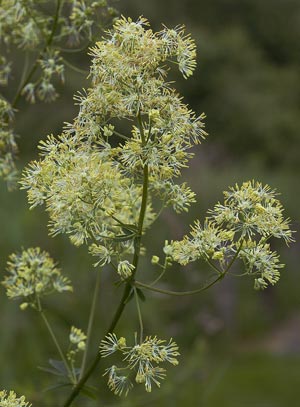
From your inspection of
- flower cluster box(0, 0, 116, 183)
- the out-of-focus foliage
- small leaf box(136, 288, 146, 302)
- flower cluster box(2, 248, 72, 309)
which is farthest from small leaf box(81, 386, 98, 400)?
the out-of-focus foliage

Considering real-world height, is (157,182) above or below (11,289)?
above

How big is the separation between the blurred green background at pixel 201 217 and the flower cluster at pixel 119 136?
0.59 m

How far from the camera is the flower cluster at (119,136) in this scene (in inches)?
86.7

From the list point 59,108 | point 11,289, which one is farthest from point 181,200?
point 59,108

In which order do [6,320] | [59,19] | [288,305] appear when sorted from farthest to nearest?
[288,305]
[6,320]
[59,19]

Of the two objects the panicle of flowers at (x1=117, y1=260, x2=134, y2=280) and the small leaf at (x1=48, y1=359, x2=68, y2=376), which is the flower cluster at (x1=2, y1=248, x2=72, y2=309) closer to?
the small leaf at (x1=48, y1=359, x2=68, y2=376)

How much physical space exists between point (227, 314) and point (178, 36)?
1194cm

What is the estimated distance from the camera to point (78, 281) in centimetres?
712

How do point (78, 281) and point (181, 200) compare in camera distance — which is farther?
point (78, 281)

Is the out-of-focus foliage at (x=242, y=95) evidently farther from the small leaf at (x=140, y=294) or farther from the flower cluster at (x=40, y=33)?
the small leaf at (x=140, y=294)

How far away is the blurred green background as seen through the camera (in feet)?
21.6

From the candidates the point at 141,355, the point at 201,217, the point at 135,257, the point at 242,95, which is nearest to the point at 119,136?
the point at 135,257

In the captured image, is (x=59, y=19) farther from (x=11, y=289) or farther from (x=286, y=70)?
(x=286, y=70)

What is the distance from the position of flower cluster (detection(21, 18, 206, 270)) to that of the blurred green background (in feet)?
1.95
